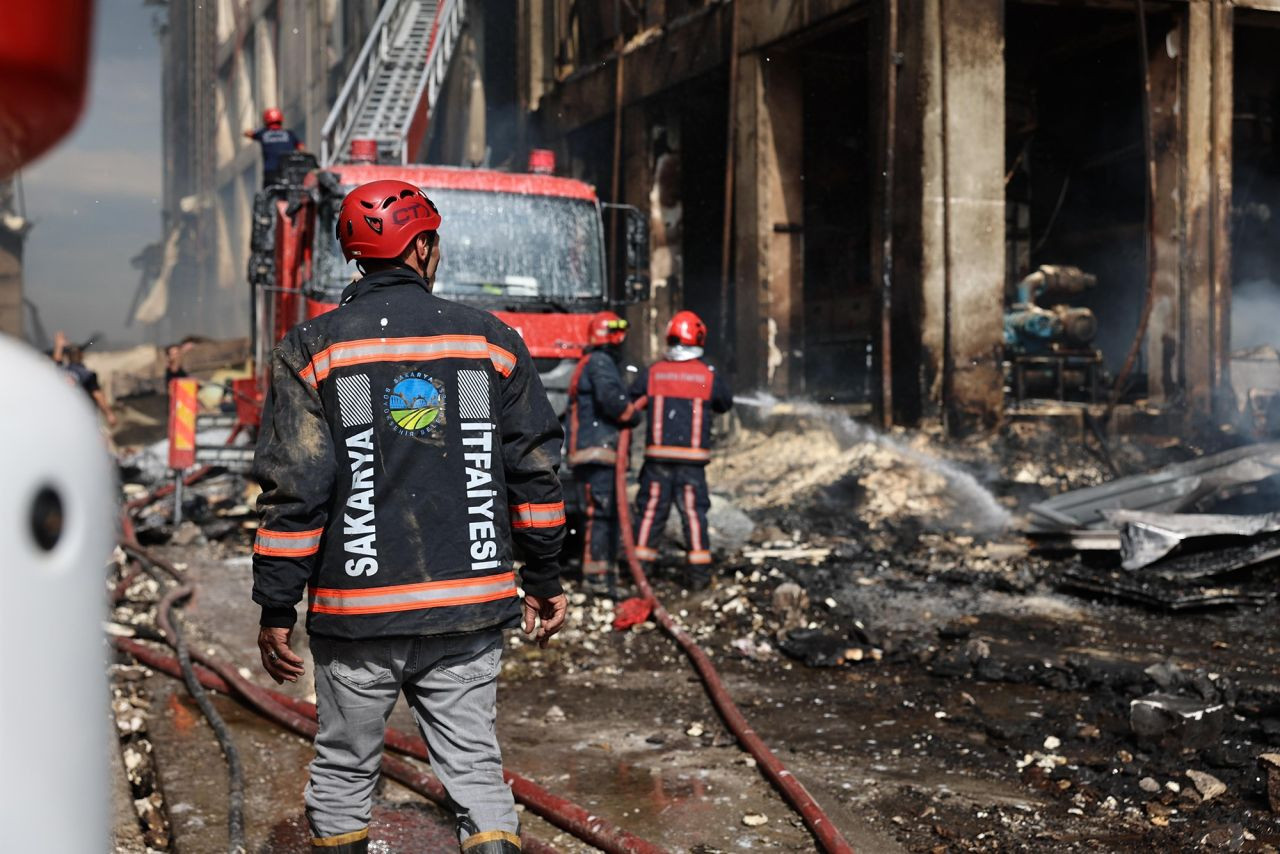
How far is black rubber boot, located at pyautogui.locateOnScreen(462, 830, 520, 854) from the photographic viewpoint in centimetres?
270

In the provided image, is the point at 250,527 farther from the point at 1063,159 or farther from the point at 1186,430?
the point at 1063,159

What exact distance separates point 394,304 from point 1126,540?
6.75 m

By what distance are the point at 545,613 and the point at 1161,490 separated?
7.56 meters

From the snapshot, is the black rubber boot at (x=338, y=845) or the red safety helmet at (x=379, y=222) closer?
the black rubber boot at (x=338, y=845)

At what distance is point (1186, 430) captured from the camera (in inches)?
475

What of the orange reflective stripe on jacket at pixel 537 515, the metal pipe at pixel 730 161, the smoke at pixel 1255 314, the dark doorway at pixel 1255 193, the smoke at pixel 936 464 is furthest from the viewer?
the dark doorway at pixel 1255 193

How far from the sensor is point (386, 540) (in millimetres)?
2738

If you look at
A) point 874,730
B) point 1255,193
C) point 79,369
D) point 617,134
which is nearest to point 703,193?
point 617,134

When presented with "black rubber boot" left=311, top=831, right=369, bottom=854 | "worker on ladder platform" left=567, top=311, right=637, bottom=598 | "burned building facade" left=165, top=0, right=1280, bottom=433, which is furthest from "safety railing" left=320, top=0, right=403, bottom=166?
"black rubber boot" left=311, top=831, right=369, bottom=854

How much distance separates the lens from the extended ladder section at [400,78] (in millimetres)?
16922

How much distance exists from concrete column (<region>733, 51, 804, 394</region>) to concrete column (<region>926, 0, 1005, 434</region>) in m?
2.71

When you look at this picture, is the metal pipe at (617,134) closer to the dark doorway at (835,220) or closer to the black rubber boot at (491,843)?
the dark doorway at (835,220)

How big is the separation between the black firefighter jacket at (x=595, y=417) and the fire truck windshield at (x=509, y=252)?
0.83m

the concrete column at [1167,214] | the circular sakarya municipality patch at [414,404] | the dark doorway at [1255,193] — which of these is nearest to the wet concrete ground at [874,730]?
the circular sakarya municipality patch at [414,404]
